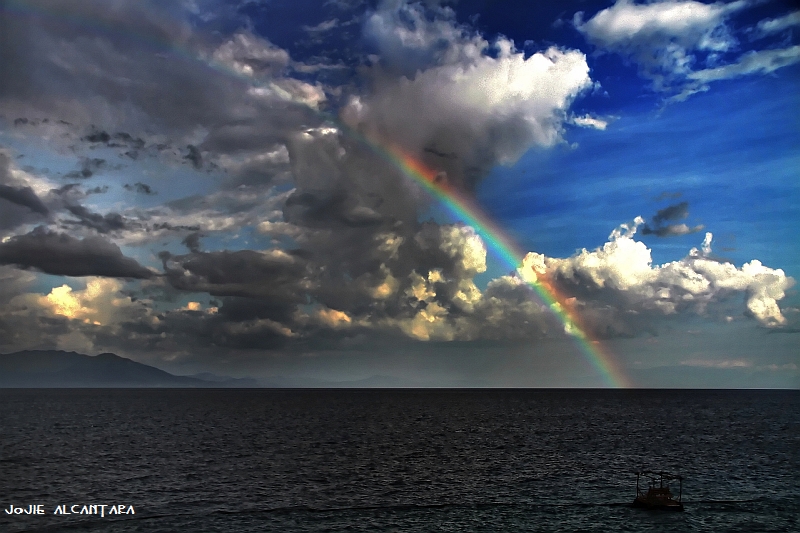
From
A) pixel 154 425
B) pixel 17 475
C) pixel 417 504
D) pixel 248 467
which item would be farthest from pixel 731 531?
pixel 154 425

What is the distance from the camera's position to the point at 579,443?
109 meters

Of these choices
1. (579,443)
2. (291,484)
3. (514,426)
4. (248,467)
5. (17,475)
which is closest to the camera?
(291,484)

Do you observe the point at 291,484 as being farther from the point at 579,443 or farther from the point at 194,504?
the point at 579,443

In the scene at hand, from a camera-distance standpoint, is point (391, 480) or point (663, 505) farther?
point (391, 480)

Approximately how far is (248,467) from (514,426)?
277 feet

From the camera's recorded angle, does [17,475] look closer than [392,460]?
Yes

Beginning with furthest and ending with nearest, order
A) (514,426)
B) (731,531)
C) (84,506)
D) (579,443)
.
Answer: (514,426), (579,443), (84,506), (731,531)

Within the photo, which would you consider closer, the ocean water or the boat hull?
the ocean water

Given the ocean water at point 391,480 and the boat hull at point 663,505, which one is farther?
the boat hull at point 663,505

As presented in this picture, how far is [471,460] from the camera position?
86875 mm

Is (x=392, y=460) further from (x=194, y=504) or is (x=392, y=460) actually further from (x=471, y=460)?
(x=194, y=504)

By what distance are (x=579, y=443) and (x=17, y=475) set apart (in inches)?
3307

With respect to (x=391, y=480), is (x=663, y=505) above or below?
above

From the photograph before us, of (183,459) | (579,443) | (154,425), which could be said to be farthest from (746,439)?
(154,425)
